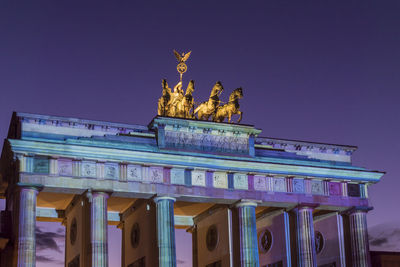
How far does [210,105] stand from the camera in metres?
41.1

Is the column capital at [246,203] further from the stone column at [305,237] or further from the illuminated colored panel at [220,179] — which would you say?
the stone column at [305,237]

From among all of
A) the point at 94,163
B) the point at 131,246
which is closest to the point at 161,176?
the point at 94,163

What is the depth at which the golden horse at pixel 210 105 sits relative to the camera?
4106cm

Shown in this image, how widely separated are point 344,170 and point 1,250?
21.2 metres

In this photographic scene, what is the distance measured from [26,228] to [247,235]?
12835 mm

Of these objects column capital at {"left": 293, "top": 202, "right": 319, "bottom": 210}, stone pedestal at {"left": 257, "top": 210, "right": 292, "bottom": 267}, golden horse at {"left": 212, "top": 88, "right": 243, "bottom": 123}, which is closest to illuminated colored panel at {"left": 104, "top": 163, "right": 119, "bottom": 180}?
golden horse at {"left": 212, "top": 88, "right": 243, "bottom": 123}

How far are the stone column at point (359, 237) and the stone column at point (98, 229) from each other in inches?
634

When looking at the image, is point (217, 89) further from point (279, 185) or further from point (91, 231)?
point (91, 231)

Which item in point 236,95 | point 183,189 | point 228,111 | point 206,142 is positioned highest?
point 236,95

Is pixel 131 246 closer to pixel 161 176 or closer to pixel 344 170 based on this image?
pixel 161 176

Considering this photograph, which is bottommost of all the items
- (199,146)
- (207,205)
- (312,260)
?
(312,260)

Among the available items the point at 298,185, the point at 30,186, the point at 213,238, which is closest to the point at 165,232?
the point at 213,238

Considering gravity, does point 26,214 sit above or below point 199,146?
below

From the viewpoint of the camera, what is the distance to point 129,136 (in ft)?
125
